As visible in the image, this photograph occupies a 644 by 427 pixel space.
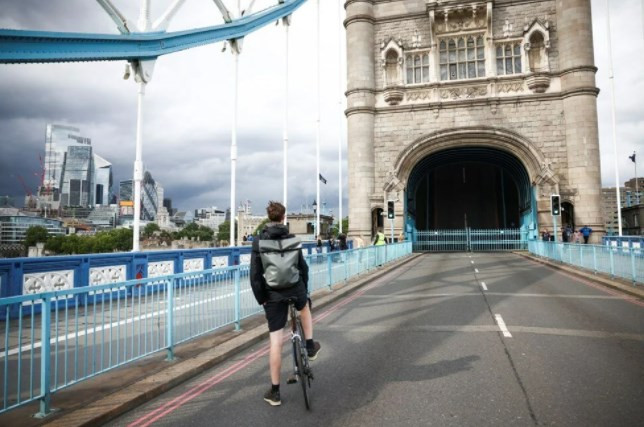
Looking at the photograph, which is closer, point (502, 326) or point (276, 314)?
point (276, 314)

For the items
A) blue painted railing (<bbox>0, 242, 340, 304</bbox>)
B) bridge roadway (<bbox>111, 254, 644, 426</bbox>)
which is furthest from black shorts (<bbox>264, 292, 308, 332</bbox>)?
blue painted railing (<bbox>0, 242, 340, 304</bbox>)

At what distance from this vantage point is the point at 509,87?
28203 mm

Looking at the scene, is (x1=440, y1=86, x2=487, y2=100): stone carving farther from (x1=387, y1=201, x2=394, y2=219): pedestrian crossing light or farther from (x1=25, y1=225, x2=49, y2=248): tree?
(x1=25, y1=225, x2=49, y2=248): tree

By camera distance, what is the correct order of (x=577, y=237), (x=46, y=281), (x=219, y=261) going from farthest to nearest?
(x=577, y=237) < (x=219, y=261) < (x=46, y=281)

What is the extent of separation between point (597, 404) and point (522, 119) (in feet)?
91.5

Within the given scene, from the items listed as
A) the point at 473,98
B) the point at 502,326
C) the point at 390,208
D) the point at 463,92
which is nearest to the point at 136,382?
the point at 502,326

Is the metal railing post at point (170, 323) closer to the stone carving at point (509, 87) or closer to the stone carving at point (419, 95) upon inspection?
the stone carving at point (419, 95)

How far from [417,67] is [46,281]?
27843mm

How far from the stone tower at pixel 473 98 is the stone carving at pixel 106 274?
19.5 metres

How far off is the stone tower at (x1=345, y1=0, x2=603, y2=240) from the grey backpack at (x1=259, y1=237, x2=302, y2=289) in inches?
989

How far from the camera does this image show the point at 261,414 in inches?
147

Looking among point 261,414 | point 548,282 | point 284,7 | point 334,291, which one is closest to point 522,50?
point 284,7

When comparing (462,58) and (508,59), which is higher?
(462,58)

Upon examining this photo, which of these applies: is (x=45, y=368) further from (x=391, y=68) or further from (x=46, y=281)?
(x=391, y=68)
